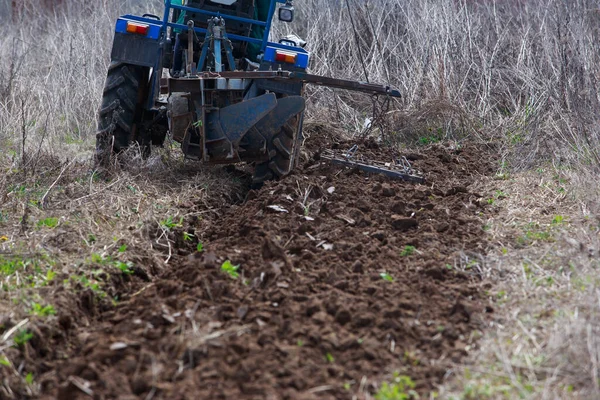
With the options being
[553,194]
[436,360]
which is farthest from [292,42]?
[436,360]

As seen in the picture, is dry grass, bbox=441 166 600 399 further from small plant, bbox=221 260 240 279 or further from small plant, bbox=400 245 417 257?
small plant, bbox=221 260 240 279

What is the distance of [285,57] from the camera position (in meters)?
6.71

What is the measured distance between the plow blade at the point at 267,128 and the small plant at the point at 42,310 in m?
2.62

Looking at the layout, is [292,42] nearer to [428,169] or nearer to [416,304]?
[428,169]

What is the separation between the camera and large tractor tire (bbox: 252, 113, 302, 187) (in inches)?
245

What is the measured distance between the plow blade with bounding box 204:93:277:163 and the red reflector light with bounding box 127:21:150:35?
1.11 metres

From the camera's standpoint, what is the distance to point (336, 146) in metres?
8.01

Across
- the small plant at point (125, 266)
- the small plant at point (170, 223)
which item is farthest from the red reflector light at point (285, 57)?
the small plant at point (125, 266)

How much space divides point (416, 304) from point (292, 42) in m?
4.26

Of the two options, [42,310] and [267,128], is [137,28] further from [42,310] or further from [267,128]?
[42,310]

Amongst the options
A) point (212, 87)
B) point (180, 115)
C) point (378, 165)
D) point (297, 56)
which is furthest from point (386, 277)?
point (297, 56)

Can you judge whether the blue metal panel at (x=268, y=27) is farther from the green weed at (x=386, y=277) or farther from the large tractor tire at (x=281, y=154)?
the green weed at (x=386, y=277)

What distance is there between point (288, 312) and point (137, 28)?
373 centimetres

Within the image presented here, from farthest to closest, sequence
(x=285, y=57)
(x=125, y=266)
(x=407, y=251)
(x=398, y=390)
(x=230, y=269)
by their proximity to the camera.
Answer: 1. (x=285, y=57)
2. (x=407, y=251)
3. (x=125, y=266)
4. (x=230, y=269)
5. (x=398, y=390)
